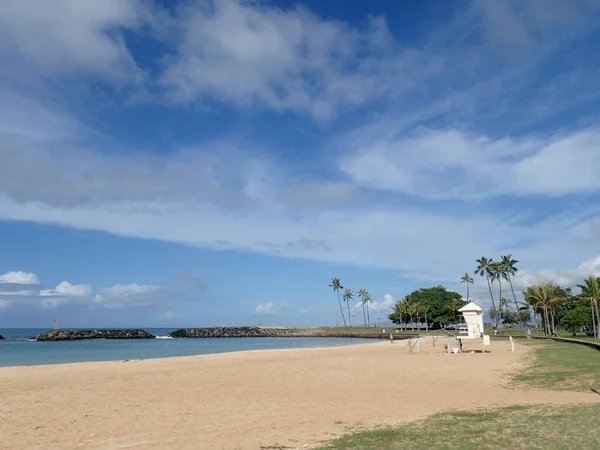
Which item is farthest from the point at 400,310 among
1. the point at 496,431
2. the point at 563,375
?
the point at 496,431

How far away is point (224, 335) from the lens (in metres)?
142

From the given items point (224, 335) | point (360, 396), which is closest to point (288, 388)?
point (360, 396)

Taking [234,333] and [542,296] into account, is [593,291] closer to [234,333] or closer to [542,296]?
[542,296]

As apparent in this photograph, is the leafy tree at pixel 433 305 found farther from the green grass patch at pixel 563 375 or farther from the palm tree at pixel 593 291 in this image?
the green grass patch at pixel 563 375

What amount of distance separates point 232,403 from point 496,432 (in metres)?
8.95

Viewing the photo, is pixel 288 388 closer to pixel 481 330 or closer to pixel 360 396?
pixel 360 396

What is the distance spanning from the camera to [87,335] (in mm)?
126688

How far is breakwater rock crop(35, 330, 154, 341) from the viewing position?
117500 millimetres

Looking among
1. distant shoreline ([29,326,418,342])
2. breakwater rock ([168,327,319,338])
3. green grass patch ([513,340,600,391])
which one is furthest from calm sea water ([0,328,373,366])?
breakwater rock ([168,327,319,338])

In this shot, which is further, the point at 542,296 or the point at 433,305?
the point at 433,305

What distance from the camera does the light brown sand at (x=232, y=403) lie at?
11.0 m

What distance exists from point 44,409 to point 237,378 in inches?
361

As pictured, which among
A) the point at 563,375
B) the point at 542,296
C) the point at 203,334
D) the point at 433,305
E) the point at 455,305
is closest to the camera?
the point at 563,375

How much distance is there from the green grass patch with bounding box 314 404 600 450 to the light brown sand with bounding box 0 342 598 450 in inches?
45.7
